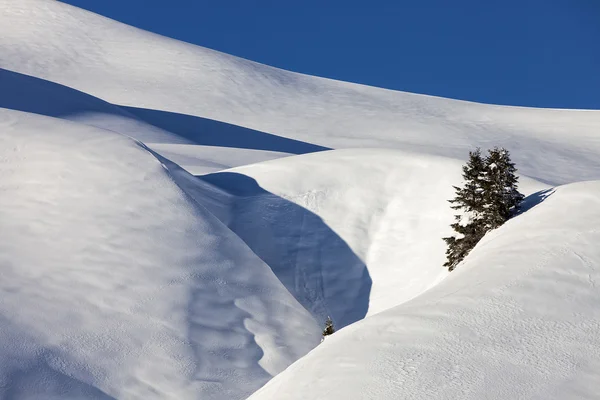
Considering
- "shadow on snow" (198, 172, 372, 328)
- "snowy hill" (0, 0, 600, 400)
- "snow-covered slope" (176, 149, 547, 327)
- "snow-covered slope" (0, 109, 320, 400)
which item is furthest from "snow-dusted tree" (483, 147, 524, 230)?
"snow-covered slope" (0, 109, 320, 400)

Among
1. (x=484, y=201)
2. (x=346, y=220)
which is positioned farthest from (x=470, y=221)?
(x=346, y=220)

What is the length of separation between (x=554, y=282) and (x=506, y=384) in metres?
2.40

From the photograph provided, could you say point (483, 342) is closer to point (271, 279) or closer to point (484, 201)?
point (484, 201)

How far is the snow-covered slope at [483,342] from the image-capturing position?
725 centimetres

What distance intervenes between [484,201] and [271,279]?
3.83 m

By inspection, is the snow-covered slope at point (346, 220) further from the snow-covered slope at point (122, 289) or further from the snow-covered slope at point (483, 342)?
the snow-covered slope at point (483, 342)

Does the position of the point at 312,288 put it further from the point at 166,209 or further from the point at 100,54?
the point at 100,54

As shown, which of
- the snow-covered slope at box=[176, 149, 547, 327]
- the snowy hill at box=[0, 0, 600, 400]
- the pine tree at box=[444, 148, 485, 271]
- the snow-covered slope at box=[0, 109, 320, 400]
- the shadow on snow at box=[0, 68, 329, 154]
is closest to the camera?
the snowy hill at box=[0, 0, 600, 400]

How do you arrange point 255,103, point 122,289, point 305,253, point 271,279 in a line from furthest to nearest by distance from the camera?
point 255,103
point 305,253
point 271,279
point 122,289

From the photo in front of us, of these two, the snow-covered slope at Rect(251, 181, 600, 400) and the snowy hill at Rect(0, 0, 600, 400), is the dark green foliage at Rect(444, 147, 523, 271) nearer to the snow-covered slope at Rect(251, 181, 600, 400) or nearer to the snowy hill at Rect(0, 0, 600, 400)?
the snowy hill at Rect(0, 0, 600, 400)

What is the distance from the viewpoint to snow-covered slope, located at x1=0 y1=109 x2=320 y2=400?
10414 mm

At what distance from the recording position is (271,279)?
1423 centimetres

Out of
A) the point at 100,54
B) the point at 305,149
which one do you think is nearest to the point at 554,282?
the point at 305,149

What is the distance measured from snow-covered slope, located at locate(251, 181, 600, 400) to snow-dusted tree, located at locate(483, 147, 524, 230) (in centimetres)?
312
